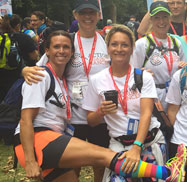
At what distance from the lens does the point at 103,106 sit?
306 centimetres

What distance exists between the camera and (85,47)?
3805mm

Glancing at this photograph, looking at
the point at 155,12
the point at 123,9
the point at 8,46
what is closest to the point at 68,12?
the point at 123,9

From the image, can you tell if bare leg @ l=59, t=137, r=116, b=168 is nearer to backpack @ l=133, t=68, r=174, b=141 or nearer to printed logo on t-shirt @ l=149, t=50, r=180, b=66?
backpack @ l=133, t=68, r=174, b=141

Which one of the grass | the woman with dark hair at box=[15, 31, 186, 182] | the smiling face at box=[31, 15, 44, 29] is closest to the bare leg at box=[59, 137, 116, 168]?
the woman with dark hair at box=[15, 31, 186, 182]

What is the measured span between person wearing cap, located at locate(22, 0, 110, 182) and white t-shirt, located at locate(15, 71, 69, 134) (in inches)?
12.9

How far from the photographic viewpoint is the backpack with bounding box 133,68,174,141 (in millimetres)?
3235

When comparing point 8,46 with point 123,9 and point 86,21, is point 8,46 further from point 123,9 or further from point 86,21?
point 123,9

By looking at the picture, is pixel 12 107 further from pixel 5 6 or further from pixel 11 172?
pixel 5 6

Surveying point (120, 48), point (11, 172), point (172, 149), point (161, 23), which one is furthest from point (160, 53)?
point (11, 172)

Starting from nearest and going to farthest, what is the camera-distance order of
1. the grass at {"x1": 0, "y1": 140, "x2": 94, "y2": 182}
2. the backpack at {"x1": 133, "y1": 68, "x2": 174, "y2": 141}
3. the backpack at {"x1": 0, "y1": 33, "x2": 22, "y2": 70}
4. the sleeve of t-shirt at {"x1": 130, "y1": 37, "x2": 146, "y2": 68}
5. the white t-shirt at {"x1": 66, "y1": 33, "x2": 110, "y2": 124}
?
the backpack at {"x1": 133, "y1": 68, "x2": 174, "y2": 141} → the white t-shirt at {"x1": 66, "y1": 33, "x2": 110, "y2": 124} → the sleeve of t-shirt at {"x1": 130, "y1": 37, "x2": 146, "y2": 68} → the grass at {"x1": 0, "y1": 140, "x2": 94, "y2": 182} → the backpack at {"x1": 0, "y1": 33, "x2": 22, "y2": 70}

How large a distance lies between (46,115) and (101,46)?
3.85ft

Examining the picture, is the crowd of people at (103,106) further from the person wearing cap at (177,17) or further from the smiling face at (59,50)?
the person wearing cap at (177,17)

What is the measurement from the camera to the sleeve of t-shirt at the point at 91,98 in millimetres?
3385

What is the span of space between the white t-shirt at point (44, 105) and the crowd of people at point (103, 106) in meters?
0.01
